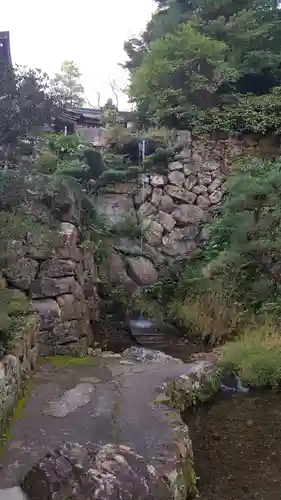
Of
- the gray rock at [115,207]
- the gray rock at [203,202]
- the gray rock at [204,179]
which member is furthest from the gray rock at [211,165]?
the gray rock at [115,207]

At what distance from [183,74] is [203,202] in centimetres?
323

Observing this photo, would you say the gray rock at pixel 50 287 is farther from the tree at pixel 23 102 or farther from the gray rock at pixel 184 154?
the gray rock at pixel 184 154

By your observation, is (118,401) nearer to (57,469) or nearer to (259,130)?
(57,469)

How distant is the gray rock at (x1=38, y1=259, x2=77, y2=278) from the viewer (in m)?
6.86

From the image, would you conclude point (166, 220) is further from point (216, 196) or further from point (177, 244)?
point (216, 196)

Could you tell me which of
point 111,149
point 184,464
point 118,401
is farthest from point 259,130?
point 184,464

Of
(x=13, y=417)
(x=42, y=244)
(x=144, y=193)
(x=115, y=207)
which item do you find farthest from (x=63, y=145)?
(x=13, y=417)

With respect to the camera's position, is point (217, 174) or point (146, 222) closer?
point (146, 222)

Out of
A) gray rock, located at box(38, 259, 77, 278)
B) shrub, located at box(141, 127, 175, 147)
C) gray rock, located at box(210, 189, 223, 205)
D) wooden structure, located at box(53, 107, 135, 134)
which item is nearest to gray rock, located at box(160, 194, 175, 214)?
gray rock, located at box(210, 189, 223, 205)

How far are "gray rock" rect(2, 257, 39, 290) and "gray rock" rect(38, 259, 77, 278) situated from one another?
0.14 m

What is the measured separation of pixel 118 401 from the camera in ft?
15.1

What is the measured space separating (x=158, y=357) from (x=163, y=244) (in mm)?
4144

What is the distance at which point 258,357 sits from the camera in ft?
21.1

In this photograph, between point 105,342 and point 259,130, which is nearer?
point 105,342
